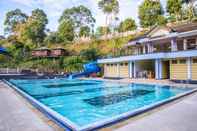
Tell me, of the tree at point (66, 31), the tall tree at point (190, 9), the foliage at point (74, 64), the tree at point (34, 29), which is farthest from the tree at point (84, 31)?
the tall tree at point (190, 9)

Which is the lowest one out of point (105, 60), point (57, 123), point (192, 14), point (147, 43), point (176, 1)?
point (57, 123)

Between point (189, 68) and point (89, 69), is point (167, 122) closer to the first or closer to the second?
point (189, 68)

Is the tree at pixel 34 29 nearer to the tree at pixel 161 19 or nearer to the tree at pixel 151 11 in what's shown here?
the tree at pixel 151 11

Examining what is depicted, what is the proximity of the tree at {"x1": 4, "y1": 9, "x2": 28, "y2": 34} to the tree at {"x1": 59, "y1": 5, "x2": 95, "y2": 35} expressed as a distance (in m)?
17.2

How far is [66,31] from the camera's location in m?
53.4

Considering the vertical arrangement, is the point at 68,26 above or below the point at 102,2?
below

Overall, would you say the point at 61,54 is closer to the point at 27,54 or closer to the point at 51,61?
the point at 51,61

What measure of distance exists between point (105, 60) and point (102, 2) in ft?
62.9

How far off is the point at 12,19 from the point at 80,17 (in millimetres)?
23951

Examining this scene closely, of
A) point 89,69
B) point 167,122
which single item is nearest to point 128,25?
point 89,69

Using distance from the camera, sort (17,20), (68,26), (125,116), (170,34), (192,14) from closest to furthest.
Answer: (125,116)
(170,34)
(192,14)
(68,26)
(17,20)

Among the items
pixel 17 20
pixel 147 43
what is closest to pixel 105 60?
pixel 147 43

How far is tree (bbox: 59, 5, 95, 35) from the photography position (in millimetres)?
54656

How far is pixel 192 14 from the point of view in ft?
127
